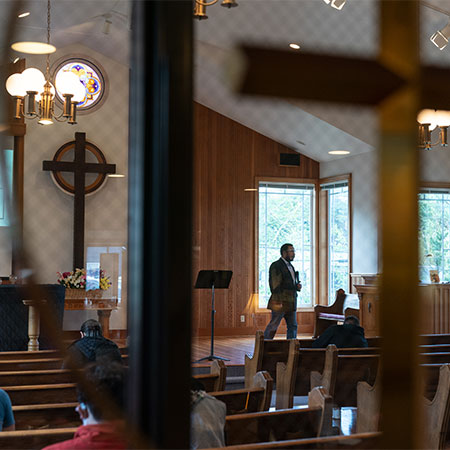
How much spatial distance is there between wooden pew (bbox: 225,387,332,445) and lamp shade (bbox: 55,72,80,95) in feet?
8.93

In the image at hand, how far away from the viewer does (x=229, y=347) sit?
8164mm

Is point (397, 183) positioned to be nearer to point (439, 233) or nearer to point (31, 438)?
point (31, 438)

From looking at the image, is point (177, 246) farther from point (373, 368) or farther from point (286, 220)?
point (286, 220)

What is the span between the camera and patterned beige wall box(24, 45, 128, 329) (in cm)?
821

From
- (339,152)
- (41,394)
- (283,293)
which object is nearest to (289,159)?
(339,152)

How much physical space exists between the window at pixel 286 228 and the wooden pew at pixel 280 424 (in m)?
7.08

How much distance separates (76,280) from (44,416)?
5.31 meters

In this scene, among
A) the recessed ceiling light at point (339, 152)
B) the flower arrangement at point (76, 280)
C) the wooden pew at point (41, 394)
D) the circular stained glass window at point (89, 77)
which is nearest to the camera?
the wooden pew at point (41, 394)

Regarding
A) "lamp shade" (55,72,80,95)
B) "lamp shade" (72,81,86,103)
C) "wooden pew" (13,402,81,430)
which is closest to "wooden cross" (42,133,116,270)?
"lamp shade" (72,81,86,103)

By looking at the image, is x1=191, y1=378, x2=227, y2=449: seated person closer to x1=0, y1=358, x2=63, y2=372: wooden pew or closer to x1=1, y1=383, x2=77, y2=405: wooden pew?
x1=1, y1=383, x2=77, y2=405: wooden pew

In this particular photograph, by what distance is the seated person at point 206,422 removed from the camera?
6.95ft

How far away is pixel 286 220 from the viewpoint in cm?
970

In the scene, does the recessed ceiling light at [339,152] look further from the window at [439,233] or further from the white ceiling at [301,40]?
the window at [439,233]

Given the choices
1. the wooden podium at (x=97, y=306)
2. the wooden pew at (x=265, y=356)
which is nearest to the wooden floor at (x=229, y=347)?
the wooden podium at (x=97, y=306)
